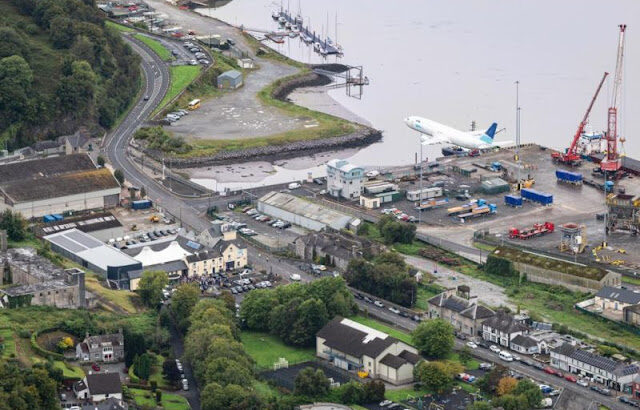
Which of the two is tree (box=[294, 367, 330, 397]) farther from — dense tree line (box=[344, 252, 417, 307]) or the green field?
dense tree line (box=[344, 252, 417, 307])

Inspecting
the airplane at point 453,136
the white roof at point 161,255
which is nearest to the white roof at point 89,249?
the white roof at point 161,255

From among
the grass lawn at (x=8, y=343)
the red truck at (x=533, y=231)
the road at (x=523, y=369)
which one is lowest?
the road at (x=523, y=369)

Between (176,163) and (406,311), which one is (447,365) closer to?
(406,311)

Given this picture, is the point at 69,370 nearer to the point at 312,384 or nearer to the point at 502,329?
the point at 312,384

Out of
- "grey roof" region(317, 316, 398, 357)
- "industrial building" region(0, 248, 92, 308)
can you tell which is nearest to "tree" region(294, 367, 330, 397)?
"grey roof" region(317, 316, 398, 357)

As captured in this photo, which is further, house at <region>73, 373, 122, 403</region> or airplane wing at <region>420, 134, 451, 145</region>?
airplane wing at <region>420, 134, 451, 145</region>

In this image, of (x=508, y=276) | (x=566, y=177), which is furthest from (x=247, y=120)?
(x=508, y=276)

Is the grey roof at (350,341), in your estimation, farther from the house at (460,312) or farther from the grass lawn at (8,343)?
the grass lawn at (8,343)
